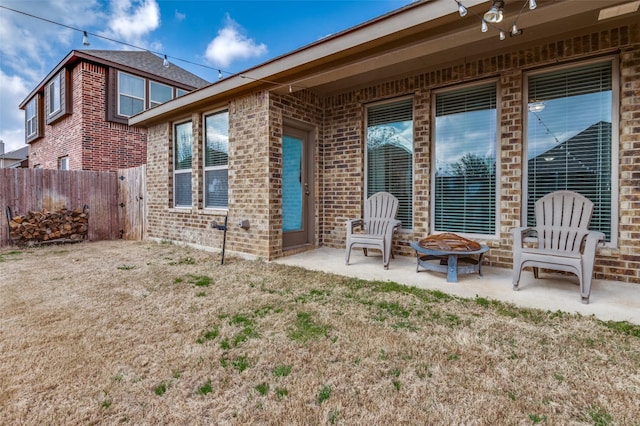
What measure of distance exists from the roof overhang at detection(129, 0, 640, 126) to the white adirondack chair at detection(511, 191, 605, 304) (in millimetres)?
1781

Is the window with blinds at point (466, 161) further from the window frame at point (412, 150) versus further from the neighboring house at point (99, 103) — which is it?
the neighboring house at point (99, 103)

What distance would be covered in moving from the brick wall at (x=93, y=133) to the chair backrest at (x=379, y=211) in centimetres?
885

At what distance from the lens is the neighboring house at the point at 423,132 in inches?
130

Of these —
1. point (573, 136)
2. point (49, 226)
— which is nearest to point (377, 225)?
point (573, 136)

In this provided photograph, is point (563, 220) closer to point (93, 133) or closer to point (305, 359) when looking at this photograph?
point (305, 359)

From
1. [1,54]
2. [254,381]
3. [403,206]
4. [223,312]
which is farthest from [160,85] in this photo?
[254,381]

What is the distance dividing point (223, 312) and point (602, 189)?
14.0 feet

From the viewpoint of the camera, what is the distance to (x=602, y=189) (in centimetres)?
351

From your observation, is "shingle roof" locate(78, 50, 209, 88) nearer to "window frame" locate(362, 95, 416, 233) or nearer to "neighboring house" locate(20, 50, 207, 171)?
"neighboring house" locate(20, 50, 207, 171)

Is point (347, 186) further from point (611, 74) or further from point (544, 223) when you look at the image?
point (611, 74)

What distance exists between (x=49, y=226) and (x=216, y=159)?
4.27 metres

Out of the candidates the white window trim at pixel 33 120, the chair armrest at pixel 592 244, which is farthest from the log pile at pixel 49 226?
the chair armrest at pixel 592 244

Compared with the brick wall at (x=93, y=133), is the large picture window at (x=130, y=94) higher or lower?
higher

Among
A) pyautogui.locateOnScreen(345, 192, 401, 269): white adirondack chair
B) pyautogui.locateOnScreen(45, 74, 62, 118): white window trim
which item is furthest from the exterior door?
pyautogui.locateOnScreen(45, 74, 62, 118): white window trim
